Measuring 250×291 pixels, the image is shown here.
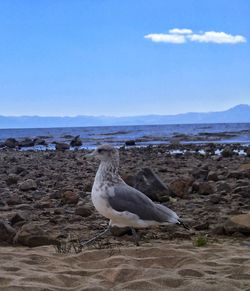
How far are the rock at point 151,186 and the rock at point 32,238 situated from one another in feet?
9.97

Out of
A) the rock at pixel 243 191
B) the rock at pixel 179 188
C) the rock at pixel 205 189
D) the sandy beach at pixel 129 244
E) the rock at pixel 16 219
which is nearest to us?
the sandy beach at pixel 129 244

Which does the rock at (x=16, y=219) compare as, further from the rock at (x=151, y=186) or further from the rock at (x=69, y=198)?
the rock at (x=151, y=186)

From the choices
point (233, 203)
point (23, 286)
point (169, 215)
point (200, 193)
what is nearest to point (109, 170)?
point (169, 215)

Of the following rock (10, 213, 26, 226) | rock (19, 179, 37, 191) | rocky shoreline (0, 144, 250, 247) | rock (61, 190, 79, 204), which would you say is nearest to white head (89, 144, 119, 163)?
rocky shoreline (0, 144, 250, 247)

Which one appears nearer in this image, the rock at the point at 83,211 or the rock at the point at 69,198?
the rock at the point at 83,211

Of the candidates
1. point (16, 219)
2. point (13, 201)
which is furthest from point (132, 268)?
point (13, 201)

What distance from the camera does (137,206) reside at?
5.47 meters

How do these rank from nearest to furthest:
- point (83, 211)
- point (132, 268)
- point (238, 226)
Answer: point (132, 268) → point (238, 226) → point (83, 211)

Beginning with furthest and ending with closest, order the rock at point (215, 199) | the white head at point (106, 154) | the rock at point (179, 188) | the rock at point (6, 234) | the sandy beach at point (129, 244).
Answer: the rock at point (179, 188) → the rock at point (215, 199) → the white head at point (106, 154) → the rock at point (6, 234) → the sandy beach at point (129, 244)

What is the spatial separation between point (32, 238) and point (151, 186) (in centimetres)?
338

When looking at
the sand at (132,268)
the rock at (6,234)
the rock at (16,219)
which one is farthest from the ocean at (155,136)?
the sand at (132,268)

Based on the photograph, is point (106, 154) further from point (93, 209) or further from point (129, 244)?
point (93, 209)

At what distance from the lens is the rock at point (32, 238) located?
5.46 metres

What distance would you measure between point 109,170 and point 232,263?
176 cm
